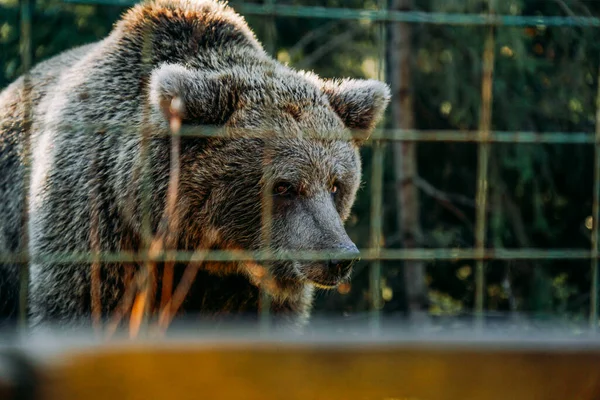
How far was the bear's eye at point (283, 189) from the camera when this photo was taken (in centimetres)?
374

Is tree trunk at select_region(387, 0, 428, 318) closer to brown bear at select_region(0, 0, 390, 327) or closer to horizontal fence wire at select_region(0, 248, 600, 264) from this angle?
brown bear at select_region(0, 0, 390, 327)

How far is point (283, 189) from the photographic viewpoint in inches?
148

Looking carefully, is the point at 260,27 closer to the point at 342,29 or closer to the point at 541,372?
the point at 342,29

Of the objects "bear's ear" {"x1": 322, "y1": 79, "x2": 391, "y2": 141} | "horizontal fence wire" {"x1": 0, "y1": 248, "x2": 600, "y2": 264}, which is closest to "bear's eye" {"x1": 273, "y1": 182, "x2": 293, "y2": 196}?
"horizontal fence wire" {"x1": 0, "y1": 248, "x2": 600, "y2": 264}

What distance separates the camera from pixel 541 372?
1523mm

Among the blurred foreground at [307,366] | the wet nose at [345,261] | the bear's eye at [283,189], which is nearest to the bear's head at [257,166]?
the bear's eye at [283,189]

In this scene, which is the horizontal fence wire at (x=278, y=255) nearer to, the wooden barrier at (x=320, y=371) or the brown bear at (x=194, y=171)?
the brown bear at (x=194, y=171)

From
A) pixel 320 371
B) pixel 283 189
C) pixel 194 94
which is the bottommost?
pixel 320 371

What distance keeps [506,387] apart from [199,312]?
8.62 feet

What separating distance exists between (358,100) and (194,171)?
0.94m

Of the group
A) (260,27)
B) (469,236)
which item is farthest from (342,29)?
(469,236)

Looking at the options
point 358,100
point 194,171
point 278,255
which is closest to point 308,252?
point 278,255

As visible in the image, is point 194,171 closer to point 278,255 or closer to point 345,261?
point 278,255

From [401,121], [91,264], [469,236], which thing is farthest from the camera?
[469,236]
